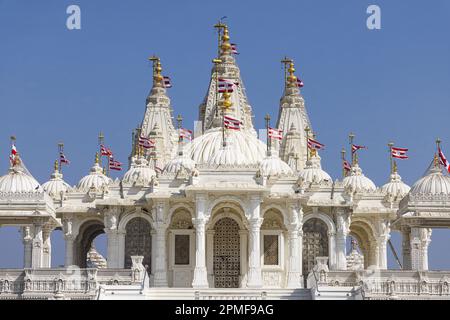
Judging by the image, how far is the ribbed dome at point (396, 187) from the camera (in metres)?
69.6

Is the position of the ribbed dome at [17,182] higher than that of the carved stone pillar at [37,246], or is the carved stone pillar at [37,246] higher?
the ribbed dome at [17,182]

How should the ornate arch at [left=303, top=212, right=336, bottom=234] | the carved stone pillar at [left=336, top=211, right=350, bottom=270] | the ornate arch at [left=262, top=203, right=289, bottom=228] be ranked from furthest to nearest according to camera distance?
1. the ornate arch at [left=303, top=212, right=336, bottom=234]
2. the carved stone pillar at [left=336, top=211, right=350, bottom=270]
3. the ornate arch at [left=262, top=203, right=289, bottom=228]

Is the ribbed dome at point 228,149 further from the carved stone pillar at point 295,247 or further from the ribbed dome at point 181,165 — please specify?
the carved stone pillar at point 295,247

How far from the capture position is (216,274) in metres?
A: 59.7

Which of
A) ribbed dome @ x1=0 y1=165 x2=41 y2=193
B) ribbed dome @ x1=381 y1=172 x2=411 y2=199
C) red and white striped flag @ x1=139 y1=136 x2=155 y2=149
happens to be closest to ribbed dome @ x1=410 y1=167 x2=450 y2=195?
ribbed dome @ x1=381 y1=172 x2=411 y2=199

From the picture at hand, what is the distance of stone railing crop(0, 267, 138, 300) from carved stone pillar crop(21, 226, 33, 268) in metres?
7.39

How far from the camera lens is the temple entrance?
5959 centimetres

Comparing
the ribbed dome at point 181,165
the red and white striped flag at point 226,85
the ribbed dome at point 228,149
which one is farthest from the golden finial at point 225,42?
the ribbed dome at point 181,165

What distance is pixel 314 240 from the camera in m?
62.5

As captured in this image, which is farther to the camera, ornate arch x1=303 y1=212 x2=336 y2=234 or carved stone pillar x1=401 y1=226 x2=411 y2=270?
ornate arch x1=303 y1=212 x2=336 y2=234

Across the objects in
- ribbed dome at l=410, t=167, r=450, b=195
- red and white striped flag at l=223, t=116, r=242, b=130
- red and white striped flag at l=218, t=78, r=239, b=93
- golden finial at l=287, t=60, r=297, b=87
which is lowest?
ribbed dome at l=410, t=167, r=450, b=195

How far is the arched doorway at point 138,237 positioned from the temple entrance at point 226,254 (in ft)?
13.2

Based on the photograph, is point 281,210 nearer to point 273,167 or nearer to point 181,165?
point 273,167

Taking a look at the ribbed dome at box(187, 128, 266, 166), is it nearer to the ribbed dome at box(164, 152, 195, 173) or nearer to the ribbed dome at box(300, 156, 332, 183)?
the ribbed dome at box(164, 152, 195, 173)
